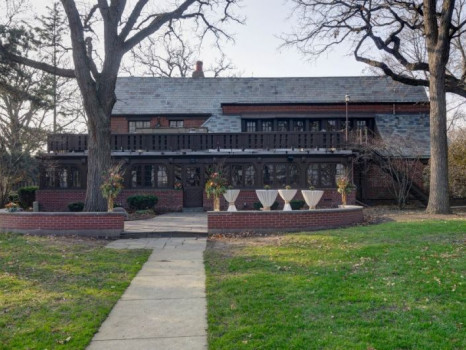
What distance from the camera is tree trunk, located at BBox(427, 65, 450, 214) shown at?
55.4 ft

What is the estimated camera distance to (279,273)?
290 inches

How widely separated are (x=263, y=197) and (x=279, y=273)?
742 cm

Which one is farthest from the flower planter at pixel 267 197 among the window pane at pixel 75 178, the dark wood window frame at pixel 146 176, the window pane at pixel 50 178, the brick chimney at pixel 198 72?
the brick chimney at pixel 198 72

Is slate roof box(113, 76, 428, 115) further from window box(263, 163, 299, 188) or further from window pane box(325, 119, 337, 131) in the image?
window box(263, 163, 299, 188)

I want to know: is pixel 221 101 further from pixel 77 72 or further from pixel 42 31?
pixel 77 72

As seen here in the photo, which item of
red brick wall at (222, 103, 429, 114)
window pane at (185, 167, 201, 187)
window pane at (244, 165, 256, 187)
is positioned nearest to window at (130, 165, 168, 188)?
window pane at (185, 167, 201, 187)

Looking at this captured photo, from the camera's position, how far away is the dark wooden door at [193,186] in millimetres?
23266

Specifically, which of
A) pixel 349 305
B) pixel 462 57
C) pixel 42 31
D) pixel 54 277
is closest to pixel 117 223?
pixel 54 277

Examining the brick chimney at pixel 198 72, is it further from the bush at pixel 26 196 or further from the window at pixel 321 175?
the bush at pixel 26 196

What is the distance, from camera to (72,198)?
22656 millimetres

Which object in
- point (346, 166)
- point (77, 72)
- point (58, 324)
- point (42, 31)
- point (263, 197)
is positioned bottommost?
point (58, 324)

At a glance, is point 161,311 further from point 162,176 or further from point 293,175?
point 162,176

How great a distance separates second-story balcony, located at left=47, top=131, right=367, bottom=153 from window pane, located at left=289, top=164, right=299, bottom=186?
1.05 metres

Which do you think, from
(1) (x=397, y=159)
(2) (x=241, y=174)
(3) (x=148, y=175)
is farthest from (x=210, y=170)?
(1) (x=397, y=159)
